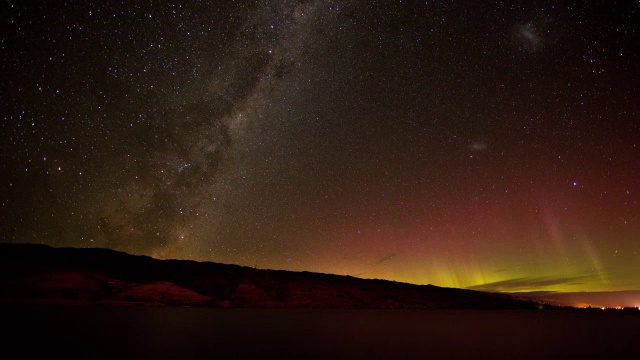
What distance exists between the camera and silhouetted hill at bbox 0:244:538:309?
41.7 meters

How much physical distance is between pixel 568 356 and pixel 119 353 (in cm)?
1127

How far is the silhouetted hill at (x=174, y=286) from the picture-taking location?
4172 centimetres

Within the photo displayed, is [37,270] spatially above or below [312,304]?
above

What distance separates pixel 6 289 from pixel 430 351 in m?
46.9

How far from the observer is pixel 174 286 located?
4891 cm

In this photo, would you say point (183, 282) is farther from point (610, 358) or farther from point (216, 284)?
point (610, 358)

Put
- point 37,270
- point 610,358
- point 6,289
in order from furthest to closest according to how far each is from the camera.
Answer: point 37,270 < point 6,289 < point 610,358

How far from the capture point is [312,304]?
5341 centimetres

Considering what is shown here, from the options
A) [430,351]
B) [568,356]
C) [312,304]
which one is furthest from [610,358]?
[312,304]

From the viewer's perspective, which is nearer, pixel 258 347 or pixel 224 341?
pixel 258 347

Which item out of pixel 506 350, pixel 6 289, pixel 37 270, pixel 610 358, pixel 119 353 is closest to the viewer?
pixel 119 353

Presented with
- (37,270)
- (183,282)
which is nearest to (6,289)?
(37,270)

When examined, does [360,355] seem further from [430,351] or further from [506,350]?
[506,350]

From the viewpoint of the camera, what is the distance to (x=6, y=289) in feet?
129
